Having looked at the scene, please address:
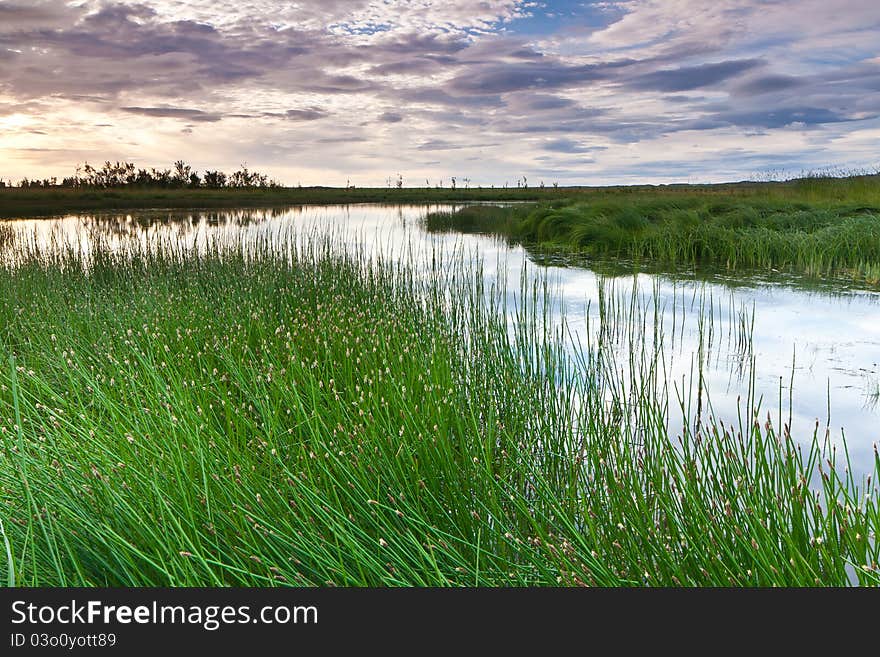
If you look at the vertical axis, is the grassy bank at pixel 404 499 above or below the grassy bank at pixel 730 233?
below

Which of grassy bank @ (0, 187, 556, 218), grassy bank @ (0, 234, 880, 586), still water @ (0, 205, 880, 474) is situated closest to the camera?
grassy bank @ (0, 234, 880, 586)

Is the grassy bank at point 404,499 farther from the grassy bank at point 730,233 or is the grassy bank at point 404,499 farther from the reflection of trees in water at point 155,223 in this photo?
the reflection of trees in water at point 155,223

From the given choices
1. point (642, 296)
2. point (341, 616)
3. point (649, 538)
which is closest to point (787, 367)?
point (642, 296)

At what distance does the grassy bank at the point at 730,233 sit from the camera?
444 inches

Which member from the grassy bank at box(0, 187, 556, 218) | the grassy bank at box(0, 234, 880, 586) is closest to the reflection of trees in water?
the grassy bank at box(0, 187, 556, 218)

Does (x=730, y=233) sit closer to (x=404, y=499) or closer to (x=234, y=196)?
(x=404, y=499)

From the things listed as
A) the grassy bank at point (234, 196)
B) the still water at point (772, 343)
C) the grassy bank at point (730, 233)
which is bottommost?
the still water at point (772, 343)

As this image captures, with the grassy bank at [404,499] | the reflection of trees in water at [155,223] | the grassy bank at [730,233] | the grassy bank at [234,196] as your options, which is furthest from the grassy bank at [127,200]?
the grassy bank at [404,499]

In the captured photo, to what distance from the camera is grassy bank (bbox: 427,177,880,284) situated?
1127cm

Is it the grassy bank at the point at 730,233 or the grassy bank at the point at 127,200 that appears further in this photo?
the grassy bank at the point at 127,200

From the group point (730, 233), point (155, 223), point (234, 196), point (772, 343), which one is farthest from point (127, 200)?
point (772, 343)

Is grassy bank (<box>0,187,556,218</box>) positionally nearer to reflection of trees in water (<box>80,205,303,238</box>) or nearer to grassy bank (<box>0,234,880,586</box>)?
reflection of trees in water (<box>80,205,303,238</box>)

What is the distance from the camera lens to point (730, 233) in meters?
12.7

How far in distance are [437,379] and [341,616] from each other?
195 centimetres
